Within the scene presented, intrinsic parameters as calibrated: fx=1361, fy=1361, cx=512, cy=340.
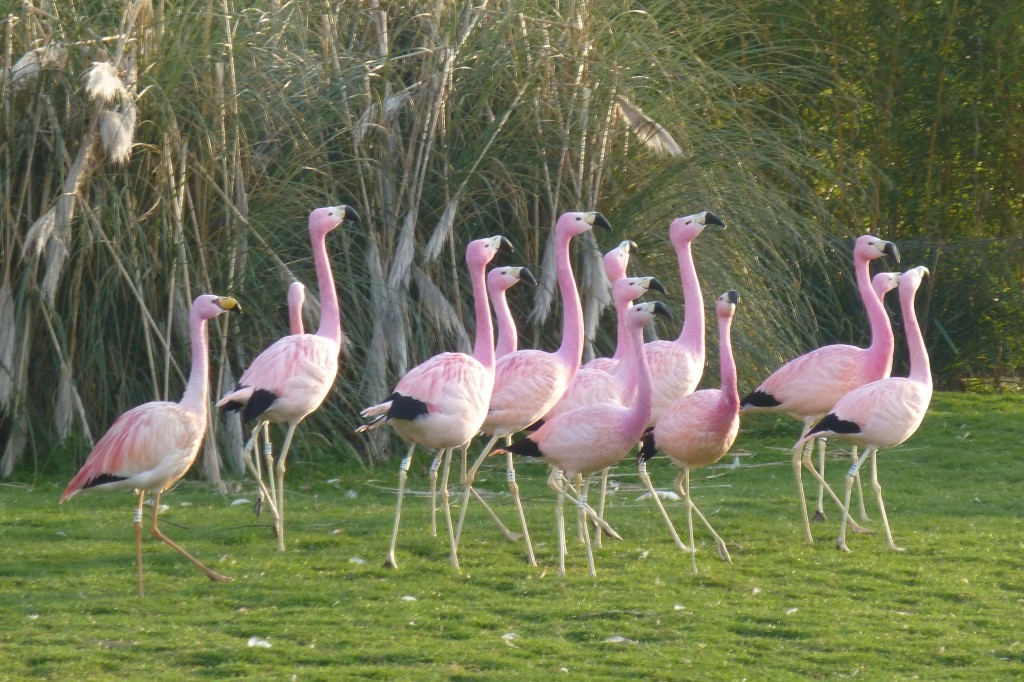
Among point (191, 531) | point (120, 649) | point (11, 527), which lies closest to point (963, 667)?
point (120, 649)

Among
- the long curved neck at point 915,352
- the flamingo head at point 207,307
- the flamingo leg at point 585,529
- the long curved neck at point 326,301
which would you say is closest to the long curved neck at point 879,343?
the long curved neck at point 915,352

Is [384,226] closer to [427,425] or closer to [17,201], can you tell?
[17,201]

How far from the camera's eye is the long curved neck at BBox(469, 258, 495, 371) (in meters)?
6.78

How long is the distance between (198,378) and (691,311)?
2975mm

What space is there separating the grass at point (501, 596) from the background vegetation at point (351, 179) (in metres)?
1.02

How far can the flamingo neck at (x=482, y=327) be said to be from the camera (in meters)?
6.78

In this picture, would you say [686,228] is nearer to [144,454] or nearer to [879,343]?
[879,343]

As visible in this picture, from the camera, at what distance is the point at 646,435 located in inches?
267

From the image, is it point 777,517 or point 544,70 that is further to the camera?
point 544,70

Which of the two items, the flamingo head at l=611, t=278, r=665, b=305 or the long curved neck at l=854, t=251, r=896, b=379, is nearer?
the flamingo head at l=611, t=278, r=665, b=305

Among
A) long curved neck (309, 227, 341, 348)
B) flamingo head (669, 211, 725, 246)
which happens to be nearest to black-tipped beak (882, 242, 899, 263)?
flamingo head (669, 211, 725, 246)

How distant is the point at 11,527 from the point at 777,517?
4196 millimetres

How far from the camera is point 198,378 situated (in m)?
6.30

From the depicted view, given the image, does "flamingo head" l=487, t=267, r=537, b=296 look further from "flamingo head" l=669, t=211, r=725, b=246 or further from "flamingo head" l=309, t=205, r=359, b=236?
"flamingo head" l=669, t=211, r=725, b=246
